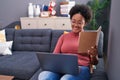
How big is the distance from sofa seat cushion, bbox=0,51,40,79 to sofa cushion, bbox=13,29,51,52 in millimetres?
221

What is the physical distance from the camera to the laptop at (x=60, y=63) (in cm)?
136

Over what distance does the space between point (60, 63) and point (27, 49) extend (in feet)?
4.57

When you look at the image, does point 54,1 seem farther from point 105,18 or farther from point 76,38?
point 76,38

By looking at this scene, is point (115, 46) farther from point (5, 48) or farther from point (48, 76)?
point (5, 48)

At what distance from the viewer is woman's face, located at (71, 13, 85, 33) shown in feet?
5.75

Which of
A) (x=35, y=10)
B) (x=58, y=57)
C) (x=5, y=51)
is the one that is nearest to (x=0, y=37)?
(x=5, y=51)

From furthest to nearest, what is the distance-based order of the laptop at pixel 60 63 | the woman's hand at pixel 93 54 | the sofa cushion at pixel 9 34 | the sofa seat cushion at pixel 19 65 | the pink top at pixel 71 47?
the sofa cushion at pixel 9 34
the sofa seat cushion at pixel 19 65
the pink top at pixel 71 47
the woman's hand at pixel 93 54
the laptop at pixel 60 63

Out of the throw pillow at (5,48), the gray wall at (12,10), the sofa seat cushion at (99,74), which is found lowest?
the sofa seat cushion at (99,74)

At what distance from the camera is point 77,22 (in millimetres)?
1755

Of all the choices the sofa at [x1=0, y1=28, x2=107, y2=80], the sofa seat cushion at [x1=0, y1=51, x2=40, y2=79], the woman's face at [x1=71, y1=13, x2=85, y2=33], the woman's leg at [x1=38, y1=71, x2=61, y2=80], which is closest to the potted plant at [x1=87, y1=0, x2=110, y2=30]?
the sofa at [x1=0, y1=28, x2=107, y2=80]

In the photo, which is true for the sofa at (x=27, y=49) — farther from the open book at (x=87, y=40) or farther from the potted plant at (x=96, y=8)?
the potted plant at (x=96, y=8)

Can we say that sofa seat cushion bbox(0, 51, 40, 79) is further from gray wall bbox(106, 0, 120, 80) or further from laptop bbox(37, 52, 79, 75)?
gray wall bbox(106, 0, 120, 80)

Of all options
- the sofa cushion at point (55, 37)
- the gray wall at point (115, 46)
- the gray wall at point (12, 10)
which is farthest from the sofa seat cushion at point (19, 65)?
the gray wall at point (12, 10)

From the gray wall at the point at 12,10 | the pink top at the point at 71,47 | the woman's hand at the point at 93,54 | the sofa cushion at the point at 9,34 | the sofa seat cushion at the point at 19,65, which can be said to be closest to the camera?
the woman's hand at the point at 93,54
